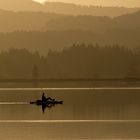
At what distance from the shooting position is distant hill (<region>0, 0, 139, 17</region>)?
296cm

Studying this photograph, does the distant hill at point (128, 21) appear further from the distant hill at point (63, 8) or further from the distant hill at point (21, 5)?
the distant hill at point (21, 5)

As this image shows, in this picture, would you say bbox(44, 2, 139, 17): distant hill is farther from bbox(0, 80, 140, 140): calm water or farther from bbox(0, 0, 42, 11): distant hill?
bbox(0, 80, 140, 140): calm water

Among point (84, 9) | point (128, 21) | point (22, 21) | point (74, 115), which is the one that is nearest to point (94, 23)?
point (84, 9)

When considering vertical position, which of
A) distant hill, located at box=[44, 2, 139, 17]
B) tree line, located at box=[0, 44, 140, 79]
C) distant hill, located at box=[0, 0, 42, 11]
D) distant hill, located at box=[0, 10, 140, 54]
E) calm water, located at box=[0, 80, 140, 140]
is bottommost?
calm water, located at box=[0, 80, 140, 140]

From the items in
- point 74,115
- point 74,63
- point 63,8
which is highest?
point 63,8

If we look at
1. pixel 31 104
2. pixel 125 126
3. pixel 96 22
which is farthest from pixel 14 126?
pixel 96 22

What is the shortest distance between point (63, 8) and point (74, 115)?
2.31ft

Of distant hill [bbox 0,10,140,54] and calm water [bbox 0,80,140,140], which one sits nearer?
calm water [bbox 0,80,140,140]

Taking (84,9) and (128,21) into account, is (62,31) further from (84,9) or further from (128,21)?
(128,21)

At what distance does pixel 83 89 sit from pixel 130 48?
0.41 meters

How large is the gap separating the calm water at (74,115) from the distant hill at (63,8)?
495mm

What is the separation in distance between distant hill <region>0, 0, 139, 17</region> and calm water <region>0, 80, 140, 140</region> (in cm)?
50

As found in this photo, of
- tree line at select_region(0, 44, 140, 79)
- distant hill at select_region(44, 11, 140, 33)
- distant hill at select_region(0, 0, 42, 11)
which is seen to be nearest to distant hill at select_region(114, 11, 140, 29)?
distant hill at select_region(44, 11, 140, 33)

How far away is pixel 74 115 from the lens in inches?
108
